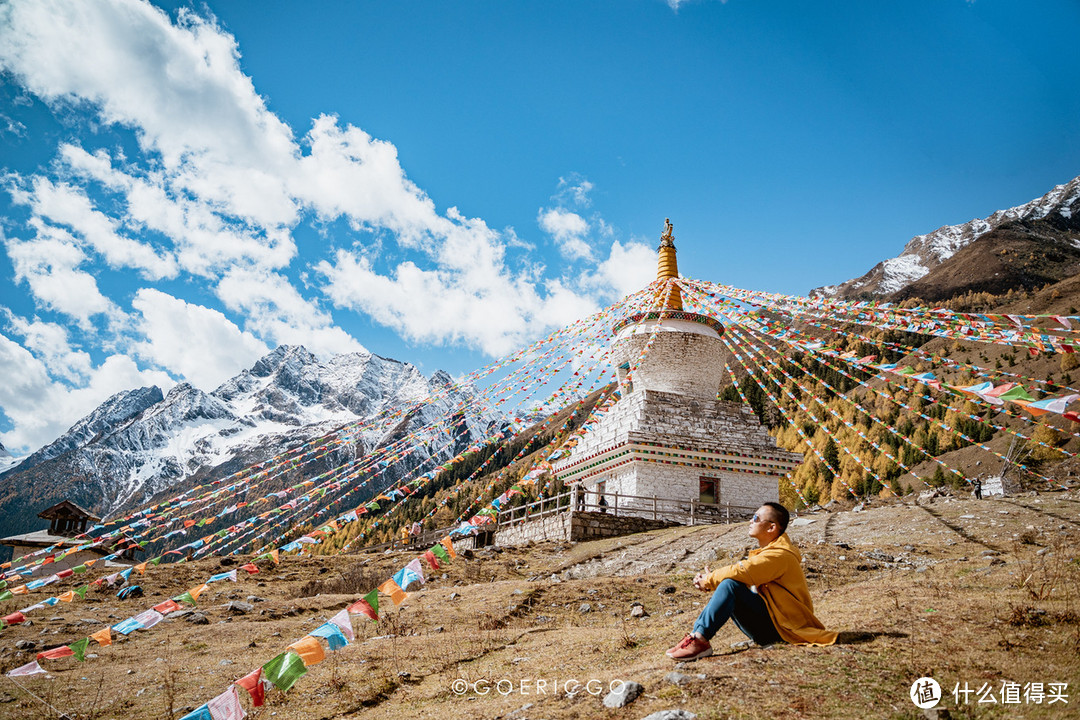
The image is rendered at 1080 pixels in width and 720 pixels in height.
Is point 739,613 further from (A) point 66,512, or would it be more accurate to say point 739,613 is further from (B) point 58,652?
(A) point 66,512

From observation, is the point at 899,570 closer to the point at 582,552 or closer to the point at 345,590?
the point at 582,552

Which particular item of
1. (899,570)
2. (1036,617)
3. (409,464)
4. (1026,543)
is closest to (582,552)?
(899,570)

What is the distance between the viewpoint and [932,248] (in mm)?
123500

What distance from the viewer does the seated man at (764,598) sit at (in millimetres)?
4652

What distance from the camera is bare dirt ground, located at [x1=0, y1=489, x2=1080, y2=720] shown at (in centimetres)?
439

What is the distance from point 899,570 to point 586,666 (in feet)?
18.6

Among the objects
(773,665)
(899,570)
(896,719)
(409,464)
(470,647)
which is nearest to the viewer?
(896,719)

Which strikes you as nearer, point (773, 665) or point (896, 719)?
point (896, 719)

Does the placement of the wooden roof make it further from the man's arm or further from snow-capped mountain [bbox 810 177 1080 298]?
snow-capped mountain [bbox 810 177 1080 298]

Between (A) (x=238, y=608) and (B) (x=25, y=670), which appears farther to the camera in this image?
(A) (x=238, y=608)

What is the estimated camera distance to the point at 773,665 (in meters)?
4.60

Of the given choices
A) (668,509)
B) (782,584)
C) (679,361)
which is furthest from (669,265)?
(782,584)

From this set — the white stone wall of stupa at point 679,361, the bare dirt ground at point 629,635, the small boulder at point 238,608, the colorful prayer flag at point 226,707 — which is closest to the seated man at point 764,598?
the bare dirt ground at point 629,635

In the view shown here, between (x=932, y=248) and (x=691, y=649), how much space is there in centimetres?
13997
